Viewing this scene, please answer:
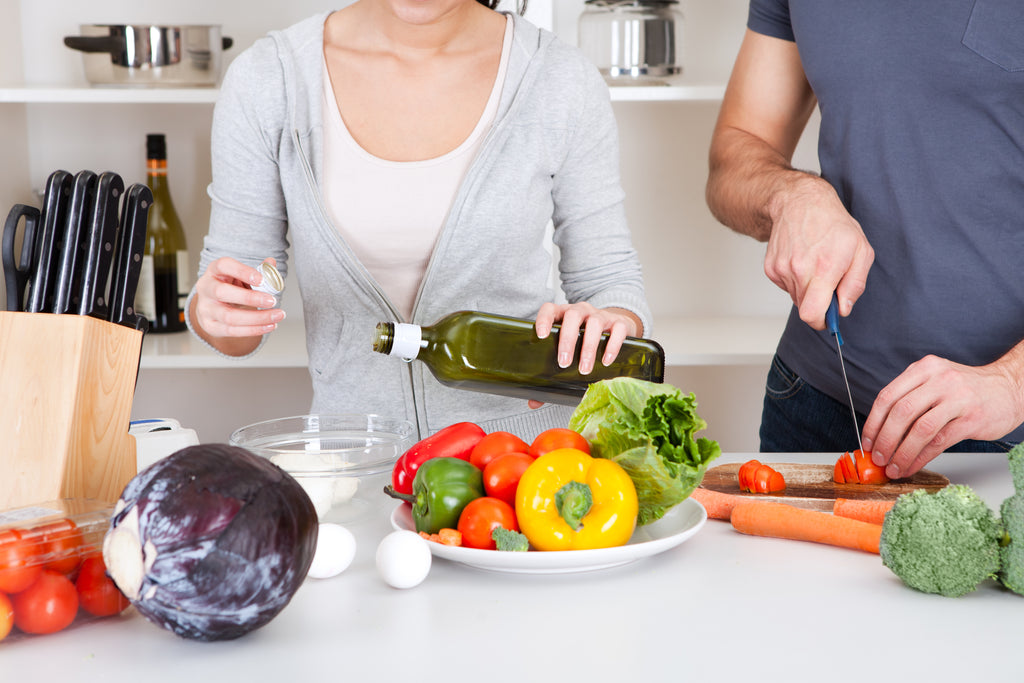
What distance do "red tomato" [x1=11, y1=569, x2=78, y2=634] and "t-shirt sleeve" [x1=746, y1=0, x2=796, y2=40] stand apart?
4.10 ft

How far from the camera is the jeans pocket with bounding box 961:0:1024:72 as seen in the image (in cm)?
117

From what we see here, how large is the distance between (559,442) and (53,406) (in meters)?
0.41

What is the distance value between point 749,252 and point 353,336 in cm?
121

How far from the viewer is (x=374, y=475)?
2.72 feet

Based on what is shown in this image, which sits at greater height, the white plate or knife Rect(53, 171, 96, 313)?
knife Rect(53, 171, 96, 313)

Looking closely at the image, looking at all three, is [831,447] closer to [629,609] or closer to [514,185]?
[514,185]

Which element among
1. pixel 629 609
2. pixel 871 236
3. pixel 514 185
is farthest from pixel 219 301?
pixel 871 236

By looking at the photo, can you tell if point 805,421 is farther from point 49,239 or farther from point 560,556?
point 49,239

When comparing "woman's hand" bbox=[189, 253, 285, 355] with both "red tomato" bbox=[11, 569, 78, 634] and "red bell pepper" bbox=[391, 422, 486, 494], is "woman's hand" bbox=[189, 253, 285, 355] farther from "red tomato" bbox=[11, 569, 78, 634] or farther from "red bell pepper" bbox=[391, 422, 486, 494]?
"red tomato" bbox=[11, 569, 78, 634]

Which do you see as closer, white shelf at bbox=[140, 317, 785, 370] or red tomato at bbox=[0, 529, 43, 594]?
red tomato at bbox=[0, 529, 43, 594]

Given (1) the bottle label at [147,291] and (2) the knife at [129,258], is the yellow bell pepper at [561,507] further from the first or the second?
(1) the bottle label at [147,291]

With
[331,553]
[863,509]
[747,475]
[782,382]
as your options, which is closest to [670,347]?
[782,382]

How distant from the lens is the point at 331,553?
721 mm

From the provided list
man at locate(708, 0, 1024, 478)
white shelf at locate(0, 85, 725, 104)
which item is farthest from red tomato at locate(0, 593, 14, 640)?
white shelf at locate(0, 85, 725, 104)
